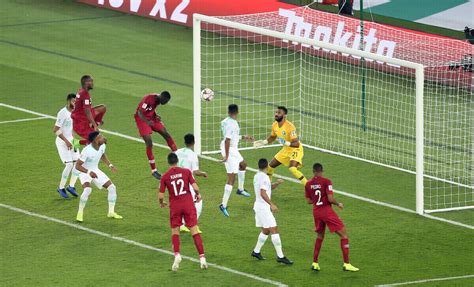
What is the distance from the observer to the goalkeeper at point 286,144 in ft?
91.8

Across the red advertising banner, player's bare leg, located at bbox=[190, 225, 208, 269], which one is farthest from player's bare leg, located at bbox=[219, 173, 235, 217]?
the red advertising banner

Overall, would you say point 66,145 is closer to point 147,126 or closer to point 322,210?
point 147,126

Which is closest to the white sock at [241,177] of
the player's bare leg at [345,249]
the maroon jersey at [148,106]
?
the maroon jersey at [148,106]

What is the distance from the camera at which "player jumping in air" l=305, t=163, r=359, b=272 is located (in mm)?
23547

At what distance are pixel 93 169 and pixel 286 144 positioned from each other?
4205 millimetres

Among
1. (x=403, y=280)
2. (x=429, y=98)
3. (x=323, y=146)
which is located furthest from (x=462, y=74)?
(x=403, y=280)

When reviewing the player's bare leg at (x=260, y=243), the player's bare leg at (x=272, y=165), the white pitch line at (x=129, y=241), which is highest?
the player's bare leg at (x=272, y=165)

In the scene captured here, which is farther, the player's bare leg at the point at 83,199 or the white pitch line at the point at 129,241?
the player's bare leg at the point at 83,199

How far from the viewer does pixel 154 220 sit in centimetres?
2697

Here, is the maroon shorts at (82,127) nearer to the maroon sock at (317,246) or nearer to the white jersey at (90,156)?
the white jersey at (90,156)

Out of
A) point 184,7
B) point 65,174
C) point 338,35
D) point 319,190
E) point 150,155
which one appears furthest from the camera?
point 184,7

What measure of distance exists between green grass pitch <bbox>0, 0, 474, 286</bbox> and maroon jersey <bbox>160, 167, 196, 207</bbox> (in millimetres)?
1323

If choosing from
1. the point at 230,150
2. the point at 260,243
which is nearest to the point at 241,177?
the point at 230,150

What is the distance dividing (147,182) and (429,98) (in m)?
7.65
